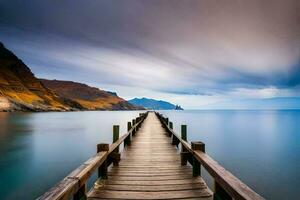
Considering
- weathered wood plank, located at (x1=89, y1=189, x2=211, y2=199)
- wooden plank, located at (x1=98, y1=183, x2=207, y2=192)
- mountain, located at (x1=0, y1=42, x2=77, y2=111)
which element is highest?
mountain, located at (x1=0, y1=42, x2=77, y2=111)

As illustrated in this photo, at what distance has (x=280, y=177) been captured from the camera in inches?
559

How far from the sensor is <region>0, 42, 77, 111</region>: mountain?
402ft

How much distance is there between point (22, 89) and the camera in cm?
14450

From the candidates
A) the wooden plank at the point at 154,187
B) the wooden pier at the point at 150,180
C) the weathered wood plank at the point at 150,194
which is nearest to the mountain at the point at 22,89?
the wooden pier at the point at 150,180

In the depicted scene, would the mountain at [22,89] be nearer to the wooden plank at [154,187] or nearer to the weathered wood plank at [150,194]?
the wooden plank at [154,187]

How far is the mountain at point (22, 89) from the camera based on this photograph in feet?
402

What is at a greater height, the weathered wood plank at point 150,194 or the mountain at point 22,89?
the mountain at point 22,89

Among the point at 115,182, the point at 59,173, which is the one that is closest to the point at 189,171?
the point at 115,182

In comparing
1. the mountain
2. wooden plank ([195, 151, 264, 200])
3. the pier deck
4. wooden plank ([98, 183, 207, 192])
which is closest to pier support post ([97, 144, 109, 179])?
the pier deck

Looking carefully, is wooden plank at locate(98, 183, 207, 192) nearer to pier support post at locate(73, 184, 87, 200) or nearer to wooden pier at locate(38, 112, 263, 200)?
wooden pier at locate(38, 112, 263, 200)

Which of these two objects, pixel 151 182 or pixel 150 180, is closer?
pixel 151 182

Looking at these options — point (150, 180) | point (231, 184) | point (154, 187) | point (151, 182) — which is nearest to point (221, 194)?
point (231, 184)

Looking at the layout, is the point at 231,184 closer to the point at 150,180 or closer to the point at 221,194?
the point at 221,194

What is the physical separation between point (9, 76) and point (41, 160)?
16614 cm
